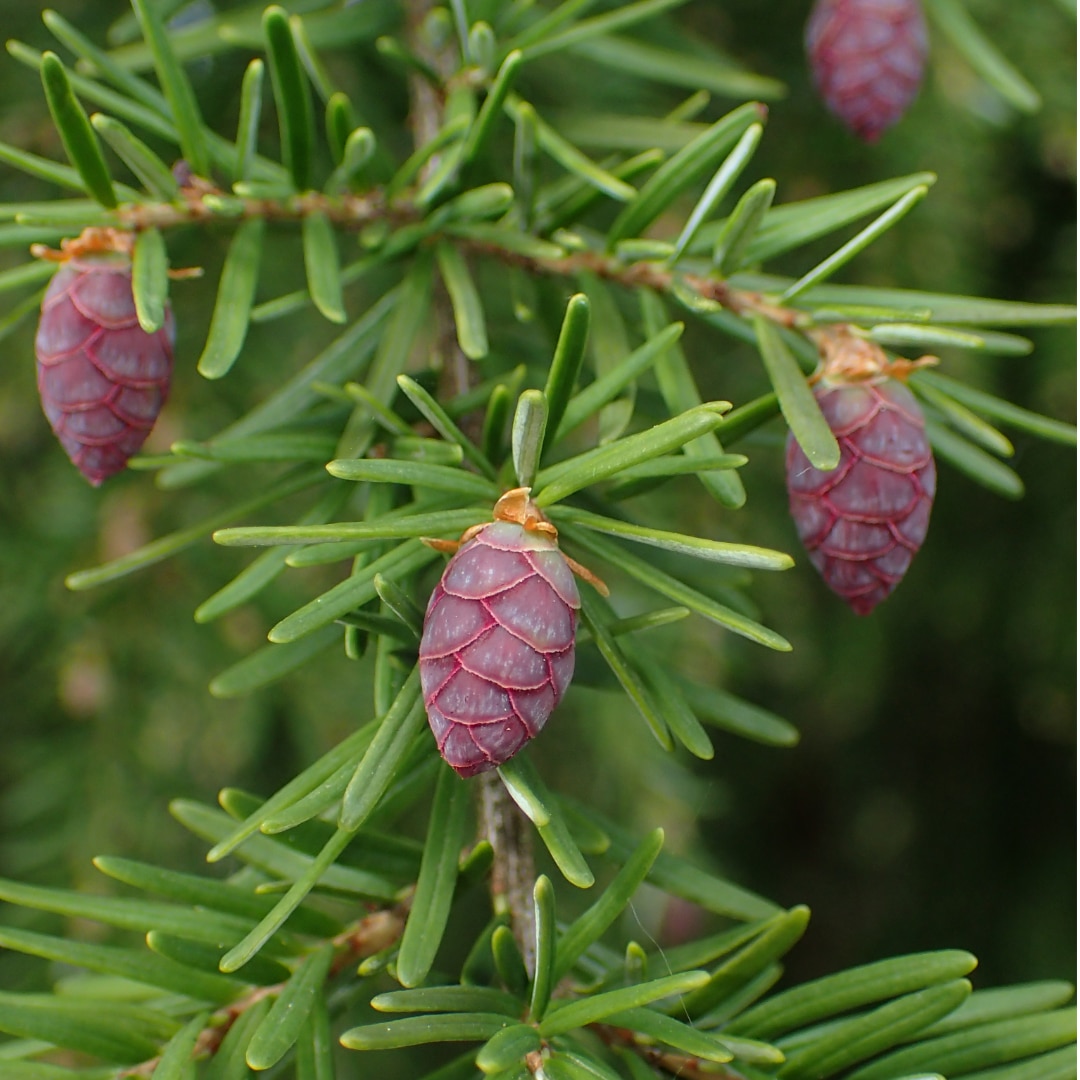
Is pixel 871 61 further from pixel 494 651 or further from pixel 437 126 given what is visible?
pixel 494 651

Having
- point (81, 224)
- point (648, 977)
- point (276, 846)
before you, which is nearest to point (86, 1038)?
point (276, 846)

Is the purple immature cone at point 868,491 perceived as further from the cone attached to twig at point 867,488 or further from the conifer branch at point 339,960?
the conifer branch at point 339,960

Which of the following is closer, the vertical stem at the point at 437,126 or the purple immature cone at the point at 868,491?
the purple immature cone at the point at 868,491

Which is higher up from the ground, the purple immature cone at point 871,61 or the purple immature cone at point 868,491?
the purple immature cone at point 871,61

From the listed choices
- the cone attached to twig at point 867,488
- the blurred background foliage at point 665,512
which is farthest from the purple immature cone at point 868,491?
the blurred background foliage at point 665,512

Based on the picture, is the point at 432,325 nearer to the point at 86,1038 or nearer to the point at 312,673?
the point at 312,673

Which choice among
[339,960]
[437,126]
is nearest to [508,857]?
[339,960]

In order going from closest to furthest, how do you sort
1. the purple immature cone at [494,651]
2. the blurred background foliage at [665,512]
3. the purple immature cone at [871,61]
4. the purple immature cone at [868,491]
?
the purple immature cone at [494,651]
the purple immature cone at [868,491]
the purple immature cone at [871,61]
the blurred background foliage at [665,512]
